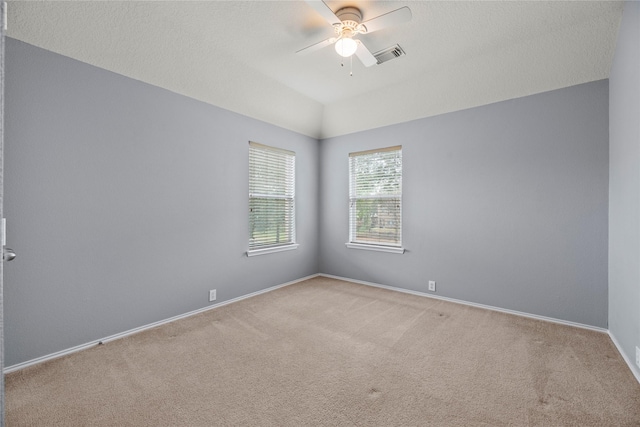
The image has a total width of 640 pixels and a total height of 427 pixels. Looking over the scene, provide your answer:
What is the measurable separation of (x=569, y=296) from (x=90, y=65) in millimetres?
5062

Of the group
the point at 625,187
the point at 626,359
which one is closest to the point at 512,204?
the point at 625,187

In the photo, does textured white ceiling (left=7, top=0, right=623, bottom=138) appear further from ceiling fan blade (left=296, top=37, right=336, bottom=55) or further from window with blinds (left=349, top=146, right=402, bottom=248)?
window with blinds (left=349, top=146, right=402, bottom=248)

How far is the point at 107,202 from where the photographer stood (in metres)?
2.62

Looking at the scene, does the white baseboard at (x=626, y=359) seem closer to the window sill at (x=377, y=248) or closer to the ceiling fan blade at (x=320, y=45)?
the window sill at (x=377, y=248)

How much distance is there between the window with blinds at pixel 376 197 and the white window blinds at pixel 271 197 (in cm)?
97

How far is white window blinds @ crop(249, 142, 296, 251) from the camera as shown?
3.96m

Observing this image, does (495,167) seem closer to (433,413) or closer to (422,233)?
(422,233)

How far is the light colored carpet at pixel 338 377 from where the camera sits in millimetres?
1699

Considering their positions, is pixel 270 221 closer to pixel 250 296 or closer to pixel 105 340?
pixel 250 296

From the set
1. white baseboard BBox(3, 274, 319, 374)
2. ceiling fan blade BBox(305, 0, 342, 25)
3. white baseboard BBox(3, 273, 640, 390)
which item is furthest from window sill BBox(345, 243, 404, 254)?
ceiling fan blade BBox(305, 0, 342, 25)

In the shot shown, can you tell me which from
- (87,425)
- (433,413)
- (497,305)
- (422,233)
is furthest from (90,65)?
(497,305)

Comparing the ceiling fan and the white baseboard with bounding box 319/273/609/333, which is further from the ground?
the ceiling fan

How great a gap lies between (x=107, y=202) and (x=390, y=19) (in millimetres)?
2800

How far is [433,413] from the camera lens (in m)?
1.72
